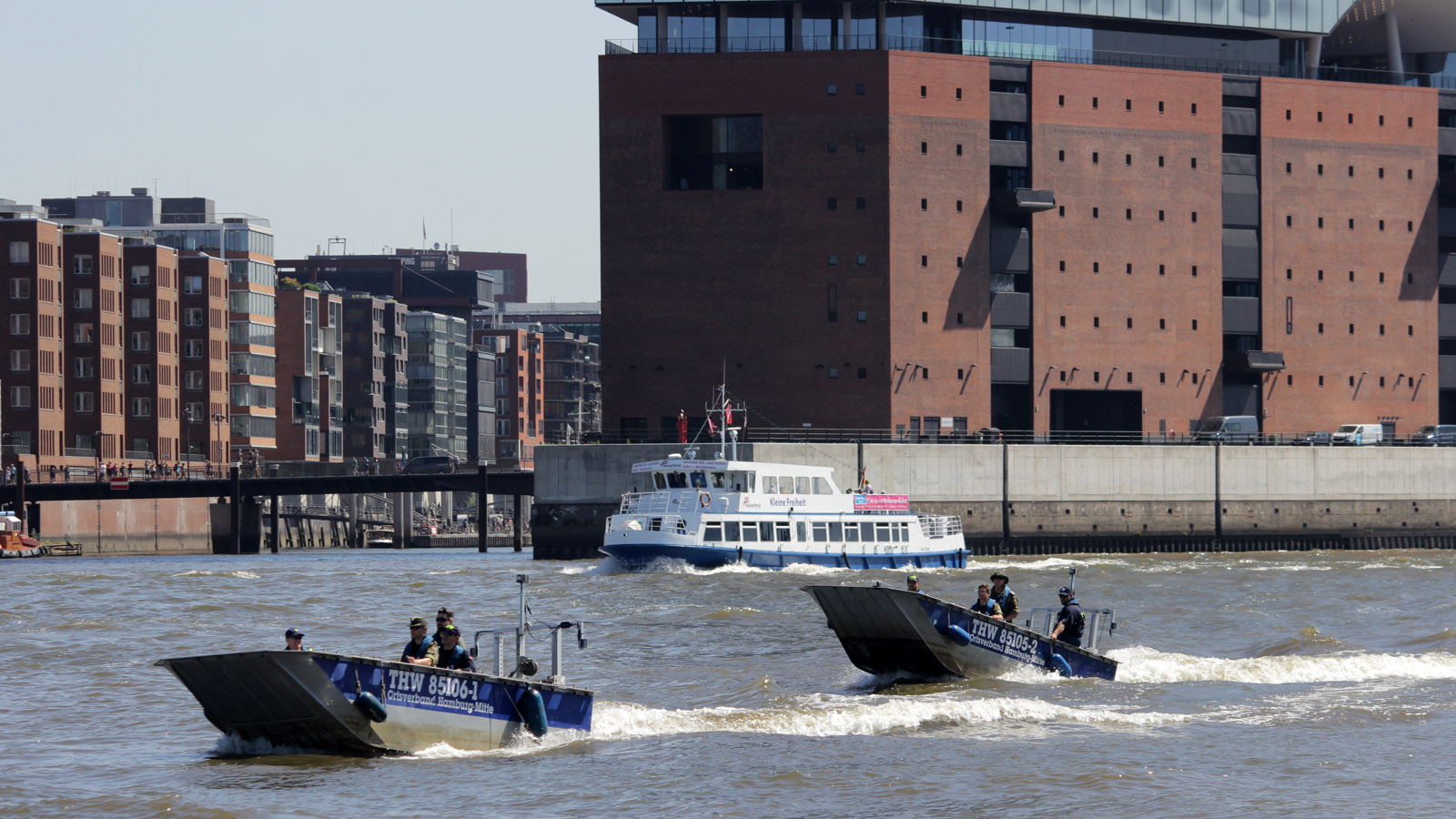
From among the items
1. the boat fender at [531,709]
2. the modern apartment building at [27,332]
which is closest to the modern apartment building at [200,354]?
the modern apartment building at [27,332]

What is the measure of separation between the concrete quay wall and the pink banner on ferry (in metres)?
16.6

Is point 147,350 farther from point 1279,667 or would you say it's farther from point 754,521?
point 1279,667

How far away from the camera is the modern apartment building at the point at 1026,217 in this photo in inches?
4060

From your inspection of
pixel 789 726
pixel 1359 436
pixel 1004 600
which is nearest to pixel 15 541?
pixel 1359 436

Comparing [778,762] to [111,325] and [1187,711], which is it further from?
[111,325]

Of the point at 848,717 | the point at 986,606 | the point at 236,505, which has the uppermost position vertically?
the point at 986,606

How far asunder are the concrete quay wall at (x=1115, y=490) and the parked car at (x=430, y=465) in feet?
107

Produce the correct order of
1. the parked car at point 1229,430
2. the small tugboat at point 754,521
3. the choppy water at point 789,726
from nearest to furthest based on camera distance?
the choppy water at point 789,726 < the small tugboat at point 754,521 < the parked car at point 1229,430

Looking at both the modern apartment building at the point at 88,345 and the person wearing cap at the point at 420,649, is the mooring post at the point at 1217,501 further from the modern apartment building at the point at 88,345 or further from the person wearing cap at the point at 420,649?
the modern apartment building at the point at 88,345

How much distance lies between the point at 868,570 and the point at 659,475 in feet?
28.4

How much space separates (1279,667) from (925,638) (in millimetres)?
8835

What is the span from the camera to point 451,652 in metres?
29.9

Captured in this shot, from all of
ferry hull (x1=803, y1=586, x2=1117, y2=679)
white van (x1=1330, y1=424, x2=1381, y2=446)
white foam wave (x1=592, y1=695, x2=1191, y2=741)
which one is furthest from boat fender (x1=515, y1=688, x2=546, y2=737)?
white van (x1=1330, y1=424, x2=1381, y2=446)

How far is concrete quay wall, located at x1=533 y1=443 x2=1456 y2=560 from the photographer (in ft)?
322
